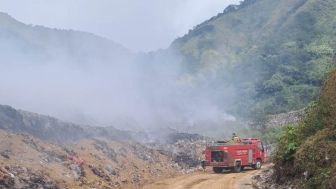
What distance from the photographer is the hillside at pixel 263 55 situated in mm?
71500

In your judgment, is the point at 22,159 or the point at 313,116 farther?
the point at 22,159

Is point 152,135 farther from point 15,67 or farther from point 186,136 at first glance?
point 15,67

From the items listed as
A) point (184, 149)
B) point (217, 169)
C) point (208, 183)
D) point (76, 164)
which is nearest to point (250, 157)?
point (217, 169)

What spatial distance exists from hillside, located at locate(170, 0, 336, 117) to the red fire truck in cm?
2276

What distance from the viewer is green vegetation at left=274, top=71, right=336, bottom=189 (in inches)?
591

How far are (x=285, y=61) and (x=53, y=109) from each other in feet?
157

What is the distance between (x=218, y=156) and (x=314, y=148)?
15760mm

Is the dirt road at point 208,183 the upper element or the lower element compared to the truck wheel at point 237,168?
lower

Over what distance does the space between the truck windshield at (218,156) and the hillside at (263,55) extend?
24985mm

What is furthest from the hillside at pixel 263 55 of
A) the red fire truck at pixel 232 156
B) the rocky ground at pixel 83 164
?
the rocky ground at pixel 83 164

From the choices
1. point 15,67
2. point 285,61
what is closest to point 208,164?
point 15,67

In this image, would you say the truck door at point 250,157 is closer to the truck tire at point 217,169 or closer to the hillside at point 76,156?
the truck tire at point 217,169

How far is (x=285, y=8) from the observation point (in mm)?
113000

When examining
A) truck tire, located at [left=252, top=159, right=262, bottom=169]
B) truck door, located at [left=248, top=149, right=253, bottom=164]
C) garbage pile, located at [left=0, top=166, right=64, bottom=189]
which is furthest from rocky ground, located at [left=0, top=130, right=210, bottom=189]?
truck tire, located at [left=252, top=159, right=262, bottom=169]
